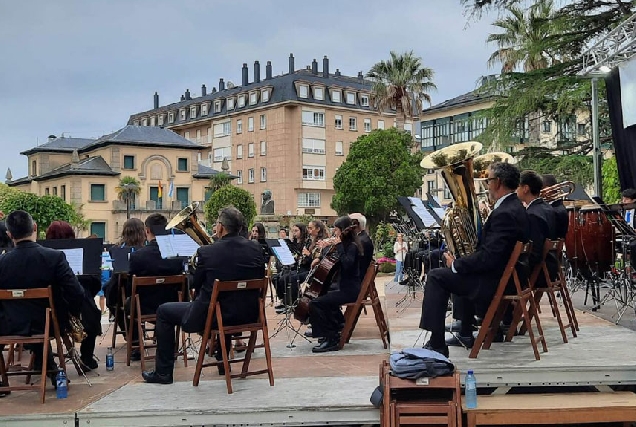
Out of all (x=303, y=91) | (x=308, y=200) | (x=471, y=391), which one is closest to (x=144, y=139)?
(x=303, y=91)

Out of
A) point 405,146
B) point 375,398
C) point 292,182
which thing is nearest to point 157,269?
point 375,398

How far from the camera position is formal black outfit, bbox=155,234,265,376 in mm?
6652

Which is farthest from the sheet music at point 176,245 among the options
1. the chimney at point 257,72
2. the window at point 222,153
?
the chimney at point 257,72

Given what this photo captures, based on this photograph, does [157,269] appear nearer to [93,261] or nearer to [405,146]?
[93,261]

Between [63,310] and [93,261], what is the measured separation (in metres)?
0.70

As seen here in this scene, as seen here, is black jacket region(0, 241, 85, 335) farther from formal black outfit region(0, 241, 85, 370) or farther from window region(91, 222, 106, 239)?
window region(91, 222, 106, 239)

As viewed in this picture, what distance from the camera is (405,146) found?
5206 centimetres

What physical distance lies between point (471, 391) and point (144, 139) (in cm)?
6176

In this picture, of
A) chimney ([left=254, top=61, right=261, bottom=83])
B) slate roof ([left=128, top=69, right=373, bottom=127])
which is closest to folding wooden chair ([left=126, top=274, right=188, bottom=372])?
slate roof ([left=128, top=69, right=373, bottom=127])

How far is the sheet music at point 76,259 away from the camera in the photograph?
718cm

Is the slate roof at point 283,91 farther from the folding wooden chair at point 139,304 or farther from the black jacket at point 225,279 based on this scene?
the black jacket at point 225,279

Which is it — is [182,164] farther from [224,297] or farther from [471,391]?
[471,391]

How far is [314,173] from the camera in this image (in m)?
68.8

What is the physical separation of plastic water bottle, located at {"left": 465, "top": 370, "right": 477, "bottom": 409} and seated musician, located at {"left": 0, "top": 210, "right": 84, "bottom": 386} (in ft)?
11.4
